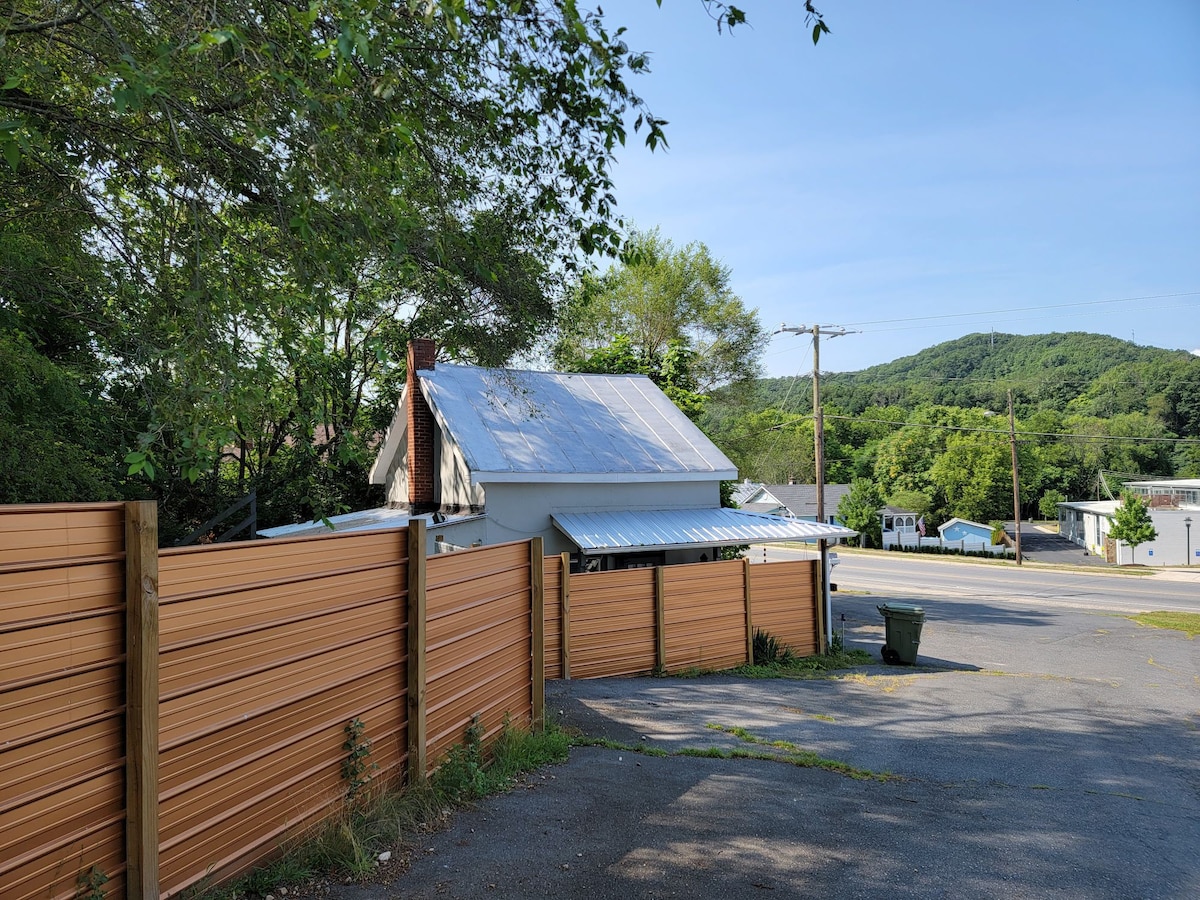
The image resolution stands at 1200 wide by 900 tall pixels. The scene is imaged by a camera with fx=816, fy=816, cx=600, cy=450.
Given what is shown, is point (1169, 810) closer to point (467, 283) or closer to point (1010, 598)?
point (467, 283)

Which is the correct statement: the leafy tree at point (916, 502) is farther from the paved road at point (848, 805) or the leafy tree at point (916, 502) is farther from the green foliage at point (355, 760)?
the green foliage at point (355, 760)

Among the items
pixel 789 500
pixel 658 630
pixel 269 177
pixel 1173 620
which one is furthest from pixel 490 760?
pixel 789 500

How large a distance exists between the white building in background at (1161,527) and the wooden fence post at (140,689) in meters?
56.6

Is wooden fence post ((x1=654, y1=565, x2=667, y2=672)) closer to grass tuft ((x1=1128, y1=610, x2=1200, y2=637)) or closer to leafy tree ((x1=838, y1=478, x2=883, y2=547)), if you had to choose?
grass tuft ((x1=1128, y1=610, x2=1200, y2=637))

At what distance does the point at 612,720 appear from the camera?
8438 mm

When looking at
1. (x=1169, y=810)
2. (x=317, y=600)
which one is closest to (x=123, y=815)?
(x=317, y=600)

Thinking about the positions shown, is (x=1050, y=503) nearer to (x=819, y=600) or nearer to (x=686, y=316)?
(x=686, y=316)

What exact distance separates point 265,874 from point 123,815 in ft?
3.08

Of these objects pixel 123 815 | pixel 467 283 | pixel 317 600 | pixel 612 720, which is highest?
pixel 467 283

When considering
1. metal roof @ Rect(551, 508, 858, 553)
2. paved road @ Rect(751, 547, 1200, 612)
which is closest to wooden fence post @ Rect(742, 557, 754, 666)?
metal roof @ Rect(551, 508, 858, 553)

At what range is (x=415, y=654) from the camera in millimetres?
5262

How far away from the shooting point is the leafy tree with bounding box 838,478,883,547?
5650 cm

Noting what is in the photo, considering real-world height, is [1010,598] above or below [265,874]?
below

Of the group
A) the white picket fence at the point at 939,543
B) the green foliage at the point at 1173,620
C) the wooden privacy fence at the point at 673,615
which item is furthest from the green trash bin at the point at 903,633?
the white picket fence at the point at 939,543
